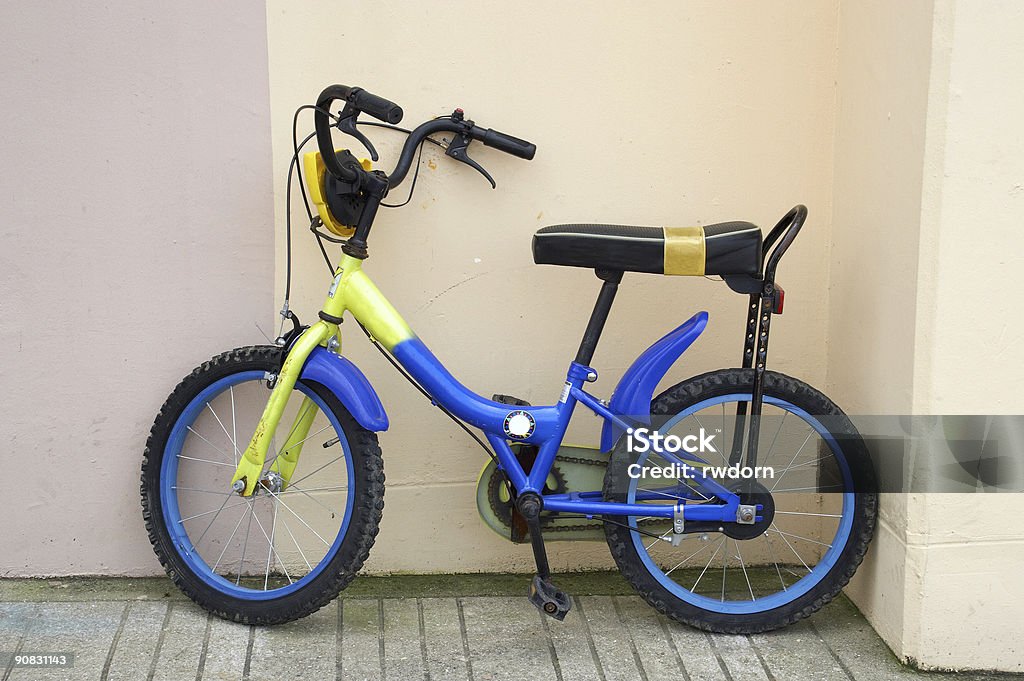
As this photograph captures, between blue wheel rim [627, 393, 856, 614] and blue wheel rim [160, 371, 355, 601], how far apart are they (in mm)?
854

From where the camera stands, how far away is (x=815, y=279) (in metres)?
3.31

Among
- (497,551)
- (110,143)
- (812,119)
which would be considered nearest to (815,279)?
(812,119)

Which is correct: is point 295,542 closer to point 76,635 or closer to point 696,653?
point 76,635

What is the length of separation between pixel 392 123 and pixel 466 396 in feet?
2.65

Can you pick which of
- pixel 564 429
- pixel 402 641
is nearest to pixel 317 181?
pixel 564 429

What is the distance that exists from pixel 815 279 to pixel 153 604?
2.27 metres

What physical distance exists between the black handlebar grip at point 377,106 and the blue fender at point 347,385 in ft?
2.36

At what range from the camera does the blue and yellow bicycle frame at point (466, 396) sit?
2895 mm

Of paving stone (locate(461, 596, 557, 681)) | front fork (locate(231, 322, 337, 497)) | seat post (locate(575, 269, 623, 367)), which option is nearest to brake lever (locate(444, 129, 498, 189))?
seat post (locate(575, 269, 623, 367))

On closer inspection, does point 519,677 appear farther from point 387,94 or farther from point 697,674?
point 387,94

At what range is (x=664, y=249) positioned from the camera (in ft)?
9.11

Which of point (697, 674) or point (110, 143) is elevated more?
point (110, 143)

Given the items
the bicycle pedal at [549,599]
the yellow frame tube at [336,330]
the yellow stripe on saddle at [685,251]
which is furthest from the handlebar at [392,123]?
the bicycle pedal at [549,599]

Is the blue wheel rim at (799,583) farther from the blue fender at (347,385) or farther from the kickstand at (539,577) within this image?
the blue fender at (347,385)
